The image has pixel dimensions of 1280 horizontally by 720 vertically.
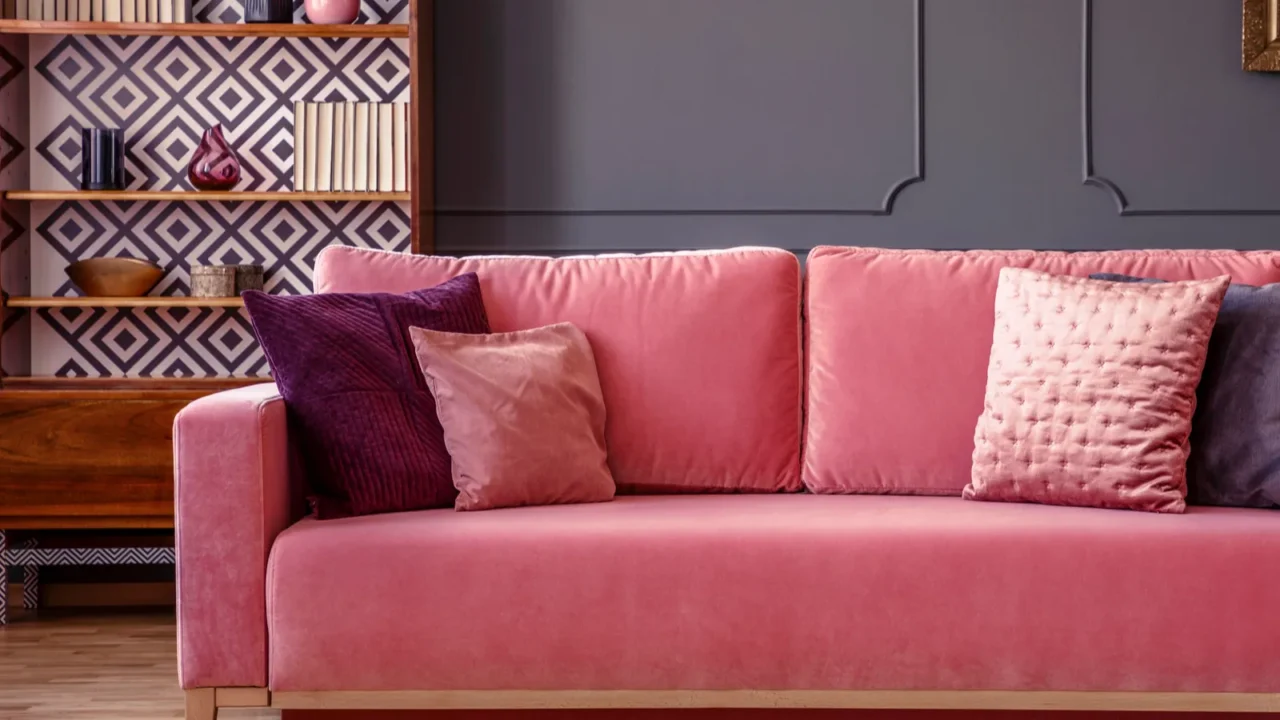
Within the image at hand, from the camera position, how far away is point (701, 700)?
1.96 meters

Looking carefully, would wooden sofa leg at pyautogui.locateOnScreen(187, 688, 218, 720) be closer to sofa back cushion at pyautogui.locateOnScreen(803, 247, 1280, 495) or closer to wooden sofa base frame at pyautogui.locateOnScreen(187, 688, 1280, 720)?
wooden sofa base frame at pyautogui.locateOnScreen(187, 688, 1280, 720)

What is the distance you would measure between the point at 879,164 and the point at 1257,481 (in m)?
1.77

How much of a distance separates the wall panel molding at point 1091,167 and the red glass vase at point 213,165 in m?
2.46

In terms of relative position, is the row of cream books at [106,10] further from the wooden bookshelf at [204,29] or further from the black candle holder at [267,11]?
the black candle holder at [267,11]

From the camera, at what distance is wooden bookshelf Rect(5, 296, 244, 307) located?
3434mm

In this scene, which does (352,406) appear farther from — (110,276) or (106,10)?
(106,10)

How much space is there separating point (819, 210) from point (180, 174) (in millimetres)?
1891

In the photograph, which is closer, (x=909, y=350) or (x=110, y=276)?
(x=909, y=350)

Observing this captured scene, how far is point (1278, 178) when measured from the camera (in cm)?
366

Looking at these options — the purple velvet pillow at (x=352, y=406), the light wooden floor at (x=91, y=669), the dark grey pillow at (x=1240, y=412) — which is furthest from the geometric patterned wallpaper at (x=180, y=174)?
the dark grey pillow at (x=1240, y=412)

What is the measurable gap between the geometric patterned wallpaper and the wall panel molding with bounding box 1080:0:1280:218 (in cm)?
199

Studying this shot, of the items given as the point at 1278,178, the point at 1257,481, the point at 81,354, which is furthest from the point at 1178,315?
the point at 81,354

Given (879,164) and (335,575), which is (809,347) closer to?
(335,575)

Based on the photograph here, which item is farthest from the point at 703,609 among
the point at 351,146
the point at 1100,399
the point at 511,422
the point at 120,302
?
the point at 120,302
